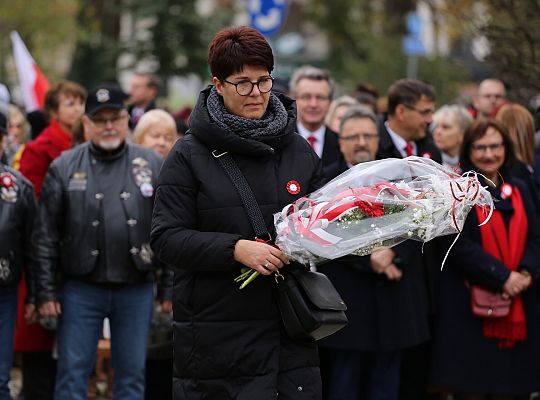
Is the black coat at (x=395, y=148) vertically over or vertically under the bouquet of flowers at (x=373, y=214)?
over

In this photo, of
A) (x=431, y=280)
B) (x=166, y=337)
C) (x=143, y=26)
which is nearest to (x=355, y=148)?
(x=431, y=280)

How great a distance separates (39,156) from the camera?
27.3 ft

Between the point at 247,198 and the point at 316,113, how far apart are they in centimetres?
395

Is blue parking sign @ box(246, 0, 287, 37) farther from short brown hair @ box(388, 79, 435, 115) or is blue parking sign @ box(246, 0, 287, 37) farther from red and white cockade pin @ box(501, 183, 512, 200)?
red and white cockade pin @ box(501, 183, 512, 200)

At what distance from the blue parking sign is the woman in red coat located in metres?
4.18

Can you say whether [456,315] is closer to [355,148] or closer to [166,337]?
[355,148]

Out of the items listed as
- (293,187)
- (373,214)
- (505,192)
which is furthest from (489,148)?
(373,214)

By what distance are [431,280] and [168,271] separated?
1890mm

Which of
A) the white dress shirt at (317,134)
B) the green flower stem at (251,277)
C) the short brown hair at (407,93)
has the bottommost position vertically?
the green flower stem at (251,277)

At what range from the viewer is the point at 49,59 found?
32.5m

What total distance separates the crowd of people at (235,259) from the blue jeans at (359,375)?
0.04ft

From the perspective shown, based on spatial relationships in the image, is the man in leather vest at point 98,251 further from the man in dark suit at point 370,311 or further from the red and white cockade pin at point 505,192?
the red and white cockade pin at point 505,192

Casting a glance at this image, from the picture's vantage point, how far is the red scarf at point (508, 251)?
7727 millimetres

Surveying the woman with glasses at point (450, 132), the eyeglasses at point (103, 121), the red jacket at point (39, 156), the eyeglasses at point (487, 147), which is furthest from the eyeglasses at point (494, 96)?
the eyeglasses at point (103, 121)
